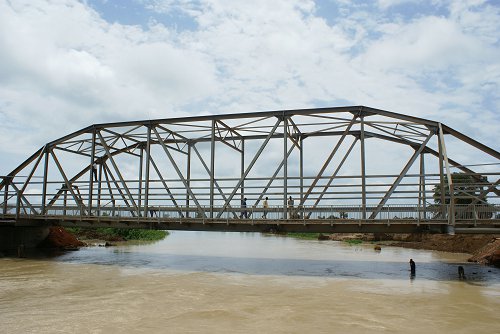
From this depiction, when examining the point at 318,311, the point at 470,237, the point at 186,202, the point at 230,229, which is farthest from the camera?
the point at 470,237

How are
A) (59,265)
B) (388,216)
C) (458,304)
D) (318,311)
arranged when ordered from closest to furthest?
(318,311), (458,304), (388,216), (59,265)

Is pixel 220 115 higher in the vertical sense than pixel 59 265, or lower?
higher

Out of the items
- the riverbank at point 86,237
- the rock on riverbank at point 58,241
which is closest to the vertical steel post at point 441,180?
the riverbank at point 86,237

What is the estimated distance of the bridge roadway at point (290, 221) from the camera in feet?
59.7

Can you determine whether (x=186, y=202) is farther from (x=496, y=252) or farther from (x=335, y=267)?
(x=496, y=252)

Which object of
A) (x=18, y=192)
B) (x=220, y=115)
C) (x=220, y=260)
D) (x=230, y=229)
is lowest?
(x=220, y=260)

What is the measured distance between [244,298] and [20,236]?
66.8 feet

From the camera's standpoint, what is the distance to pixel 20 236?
28.5m

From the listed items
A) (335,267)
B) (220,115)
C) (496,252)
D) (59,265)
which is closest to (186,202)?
(220,115)

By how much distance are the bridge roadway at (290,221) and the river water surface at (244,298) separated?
2.17 m

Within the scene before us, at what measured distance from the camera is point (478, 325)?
458 inches

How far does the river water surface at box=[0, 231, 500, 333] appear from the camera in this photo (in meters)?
11.3

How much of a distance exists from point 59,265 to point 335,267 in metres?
14.7

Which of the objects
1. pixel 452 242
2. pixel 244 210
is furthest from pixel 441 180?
pixel 452 242
